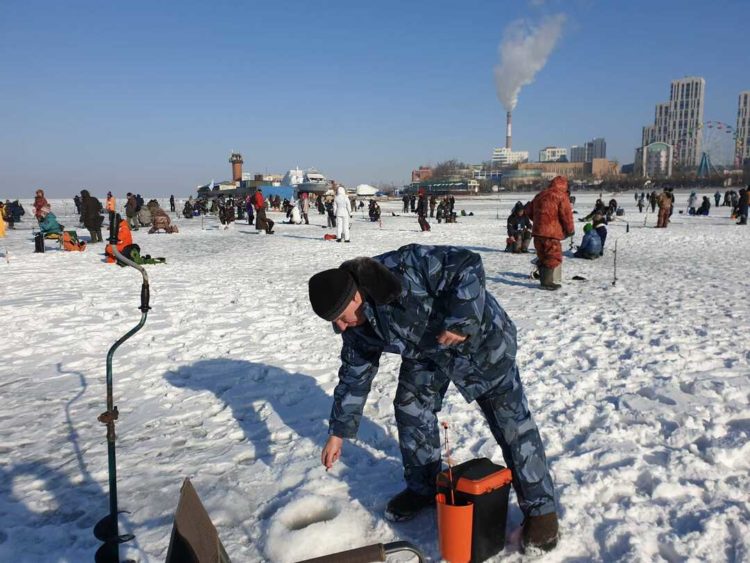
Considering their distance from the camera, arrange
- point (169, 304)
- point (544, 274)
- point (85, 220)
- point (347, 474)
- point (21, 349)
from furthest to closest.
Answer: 1. point (85, 220)
2. point (544, 274)
3. point (169, 304)
4. point (21, 349)
5. point (347, 474)

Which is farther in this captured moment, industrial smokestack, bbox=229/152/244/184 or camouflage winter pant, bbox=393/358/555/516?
industrial smokestack, bbox=229/152/244/184

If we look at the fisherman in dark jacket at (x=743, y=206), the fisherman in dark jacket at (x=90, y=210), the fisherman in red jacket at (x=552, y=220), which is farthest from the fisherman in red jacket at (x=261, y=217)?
the fisherman in dark jacket at (x=743, y=206)

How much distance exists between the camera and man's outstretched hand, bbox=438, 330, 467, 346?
2254mm

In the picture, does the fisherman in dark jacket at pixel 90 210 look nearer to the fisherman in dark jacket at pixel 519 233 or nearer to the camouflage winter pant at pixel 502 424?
the fisherman in dark jacket at pixel 519 233

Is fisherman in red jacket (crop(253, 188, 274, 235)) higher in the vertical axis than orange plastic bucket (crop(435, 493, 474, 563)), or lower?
higher

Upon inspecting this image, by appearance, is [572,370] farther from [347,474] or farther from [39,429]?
[39,429]

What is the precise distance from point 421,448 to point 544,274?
23.3 ft

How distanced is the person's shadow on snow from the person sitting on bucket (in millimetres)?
504

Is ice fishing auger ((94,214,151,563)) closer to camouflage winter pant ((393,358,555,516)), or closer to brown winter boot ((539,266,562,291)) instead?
camouflage winter pant ((393,358,555,516))

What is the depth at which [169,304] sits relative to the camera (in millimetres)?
8430

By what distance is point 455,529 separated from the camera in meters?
2.36

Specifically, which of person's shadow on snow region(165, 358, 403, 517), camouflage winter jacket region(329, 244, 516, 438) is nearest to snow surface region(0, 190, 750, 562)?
person's shadow on snow region(165, 358, 403, 517)

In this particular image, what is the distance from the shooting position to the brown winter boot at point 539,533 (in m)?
2.53

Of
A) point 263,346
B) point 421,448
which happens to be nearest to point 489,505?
point 421,448
